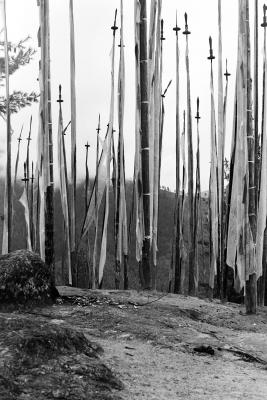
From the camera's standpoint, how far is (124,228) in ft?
23.7

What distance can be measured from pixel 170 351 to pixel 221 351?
1.34 feet

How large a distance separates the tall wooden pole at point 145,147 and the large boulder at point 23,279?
178 centimetres

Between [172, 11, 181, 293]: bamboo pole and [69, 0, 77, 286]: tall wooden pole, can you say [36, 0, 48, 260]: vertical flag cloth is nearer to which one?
[69, 0, 77, 286]: tall wooden pole

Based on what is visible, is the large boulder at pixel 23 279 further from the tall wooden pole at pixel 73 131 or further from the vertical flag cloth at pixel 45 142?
the tall wooden pole at pixel 73 131

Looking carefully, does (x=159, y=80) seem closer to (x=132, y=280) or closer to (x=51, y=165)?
(x=51, y=165)

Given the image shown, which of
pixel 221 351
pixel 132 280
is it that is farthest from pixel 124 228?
pixel 132 280

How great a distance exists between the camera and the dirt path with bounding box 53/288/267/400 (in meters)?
3.11

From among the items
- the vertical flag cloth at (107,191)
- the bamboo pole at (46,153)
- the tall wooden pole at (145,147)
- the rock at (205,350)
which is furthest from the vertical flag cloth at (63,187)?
the rock at (205,350)

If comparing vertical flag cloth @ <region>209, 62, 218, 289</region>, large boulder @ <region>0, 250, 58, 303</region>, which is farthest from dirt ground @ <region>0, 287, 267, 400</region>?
vertical flag cloth @ <region>209, 62, 218, 289</region>

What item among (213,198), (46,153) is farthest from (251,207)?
(46,153)

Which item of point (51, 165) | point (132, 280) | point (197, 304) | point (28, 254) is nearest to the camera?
point (28, 254)

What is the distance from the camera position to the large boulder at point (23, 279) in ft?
14.8

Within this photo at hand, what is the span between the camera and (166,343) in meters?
4.02

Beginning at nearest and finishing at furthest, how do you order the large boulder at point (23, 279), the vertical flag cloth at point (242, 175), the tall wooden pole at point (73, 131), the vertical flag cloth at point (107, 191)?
the large boulder at point (23, 279) → the vertical flag cloth at point (242, 175) → the tall wooden pole at point (73, 131) → the vertical flag cloth at point (107, 191)
